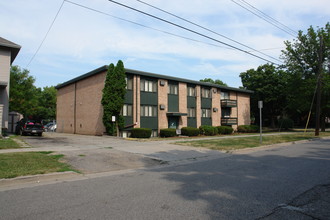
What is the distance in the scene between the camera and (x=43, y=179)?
691 centimetres

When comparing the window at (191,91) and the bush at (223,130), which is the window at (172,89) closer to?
the window at (191,91)

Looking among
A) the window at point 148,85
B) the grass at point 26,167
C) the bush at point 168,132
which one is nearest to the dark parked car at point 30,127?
the window at point 148,85

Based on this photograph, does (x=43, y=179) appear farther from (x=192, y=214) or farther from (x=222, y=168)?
(x=222, y=168)

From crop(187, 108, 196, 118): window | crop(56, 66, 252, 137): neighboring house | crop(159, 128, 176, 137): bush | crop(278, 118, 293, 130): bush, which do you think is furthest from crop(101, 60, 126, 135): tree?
crop(278, 118, 293, 130): bush

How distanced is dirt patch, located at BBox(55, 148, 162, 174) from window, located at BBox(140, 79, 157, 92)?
1449cm

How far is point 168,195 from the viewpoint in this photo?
5.36 m

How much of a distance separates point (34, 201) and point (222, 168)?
5838 millimetres

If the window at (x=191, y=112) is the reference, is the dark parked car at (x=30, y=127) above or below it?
below

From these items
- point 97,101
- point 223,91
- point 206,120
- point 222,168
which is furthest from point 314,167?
point 223,91

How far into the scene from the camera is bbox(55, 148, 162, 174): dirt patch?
870 centimetres

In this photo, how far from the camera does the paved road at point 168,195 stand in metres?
4.27

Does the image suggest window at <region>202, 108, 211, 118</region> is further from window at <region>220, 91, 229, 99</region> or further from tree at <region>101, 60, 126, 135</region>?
tree at <region>101, 60, 126, 135</region>

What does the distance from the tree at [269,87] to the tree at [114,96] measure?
1191 inches

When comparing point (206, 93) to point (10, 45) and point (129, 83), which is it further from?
point (10, 45)
